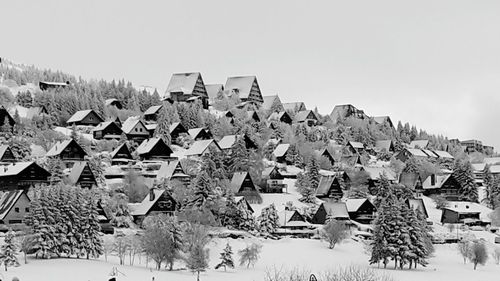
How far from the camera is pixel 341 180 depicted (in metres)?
107

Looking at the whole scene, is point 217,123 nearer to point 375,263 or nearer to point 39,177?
point 39,177

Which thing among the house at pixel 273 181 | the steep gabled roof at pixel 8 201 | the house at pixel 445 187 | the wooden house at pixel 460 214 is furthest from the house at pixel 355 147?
the steep gabled roof at pixel 8 201

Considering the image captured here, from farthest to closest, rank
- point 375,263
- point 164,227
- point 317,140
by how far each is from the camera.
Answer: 1. point 317,140
2. point 375,263
3. point 164,227

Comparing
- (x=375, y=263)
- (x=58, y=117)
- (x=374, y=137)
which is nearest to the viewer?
(x=375, y=263)

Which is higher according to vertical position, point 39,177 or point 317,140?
point 317,140

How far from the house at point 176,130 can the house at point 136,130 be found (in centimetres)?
464

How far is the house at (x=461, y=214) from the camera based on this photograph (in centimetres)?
10075

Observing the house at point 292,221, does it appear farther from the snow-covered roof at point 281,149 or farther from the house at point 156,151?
the snow-covered roof at point 281,149

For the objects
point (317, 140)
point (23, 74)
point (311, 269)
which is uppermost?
point (23, 74)

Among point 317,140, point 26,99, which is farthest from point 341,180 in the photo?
point 26,99

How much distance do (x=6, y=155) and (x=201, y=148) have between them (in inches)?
1098

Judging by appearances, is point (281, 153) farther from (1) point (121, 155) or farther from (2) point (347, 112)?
(2) point (347, 112)

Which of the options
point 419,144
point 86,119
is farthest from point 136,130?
point 419,144

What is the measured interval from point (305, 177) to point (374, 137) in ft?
176
